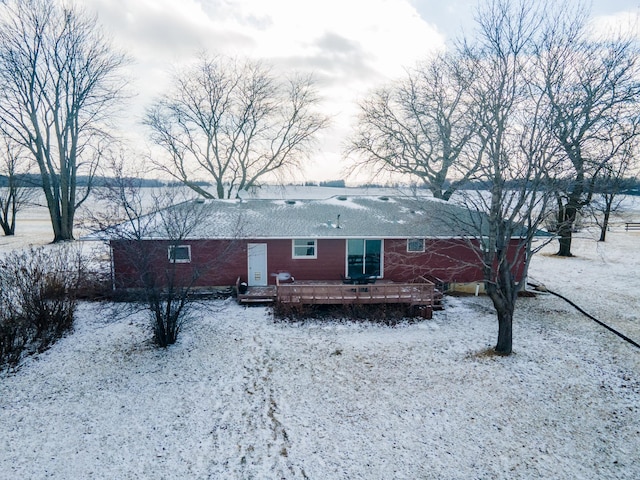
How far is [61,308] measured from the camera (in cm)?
1167

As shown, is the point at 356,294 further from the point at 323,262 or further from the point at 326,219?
the point at 326,219

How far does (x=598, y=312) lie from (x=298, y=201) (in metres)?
15.0

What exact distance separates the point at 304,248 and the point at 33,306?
10140 mm

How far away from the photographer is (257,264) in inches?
634

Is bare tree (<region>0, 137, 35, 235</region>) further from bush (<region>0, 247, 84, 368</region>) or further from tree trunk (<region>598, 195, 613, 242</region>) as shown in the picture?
tree trunk (<region>598, 195, 613, 242</region>)

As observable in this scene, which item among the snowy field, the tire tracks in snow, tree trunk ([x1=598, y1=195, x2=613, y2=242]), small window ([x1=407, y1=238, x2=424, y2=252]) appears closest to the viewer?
the tire tracks in snow

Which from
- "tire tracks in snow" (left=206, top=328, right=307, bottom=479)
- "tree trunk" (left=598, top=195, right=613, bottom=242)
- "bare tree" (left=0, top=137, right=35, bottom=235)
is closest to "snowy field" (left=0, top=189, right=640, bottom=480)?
"tire tracks in snow" (left=206, top=328, right=307, bottom=479)

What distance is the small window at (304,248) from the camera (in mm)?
16166

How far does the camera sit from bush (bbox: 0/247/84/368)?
10.2m

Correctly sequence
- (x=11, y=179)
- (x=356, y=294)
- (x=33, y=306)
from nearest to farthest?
(x=33, y=306) → (x=356, y=294) → (x=11, y=179)

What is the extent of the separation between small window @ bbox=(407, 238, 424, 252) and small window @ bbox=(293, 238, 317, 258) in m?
4.55

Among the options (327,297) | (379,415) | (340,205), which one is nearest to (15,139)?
(340,205)

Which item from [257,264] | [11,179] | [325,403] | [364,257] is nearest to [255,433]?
[325,403]

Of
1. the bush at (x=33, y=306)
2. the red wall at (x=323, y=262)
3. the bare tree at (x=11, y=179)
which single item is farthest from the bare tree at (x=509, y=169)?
the bare tree at (x=11, y=179)
